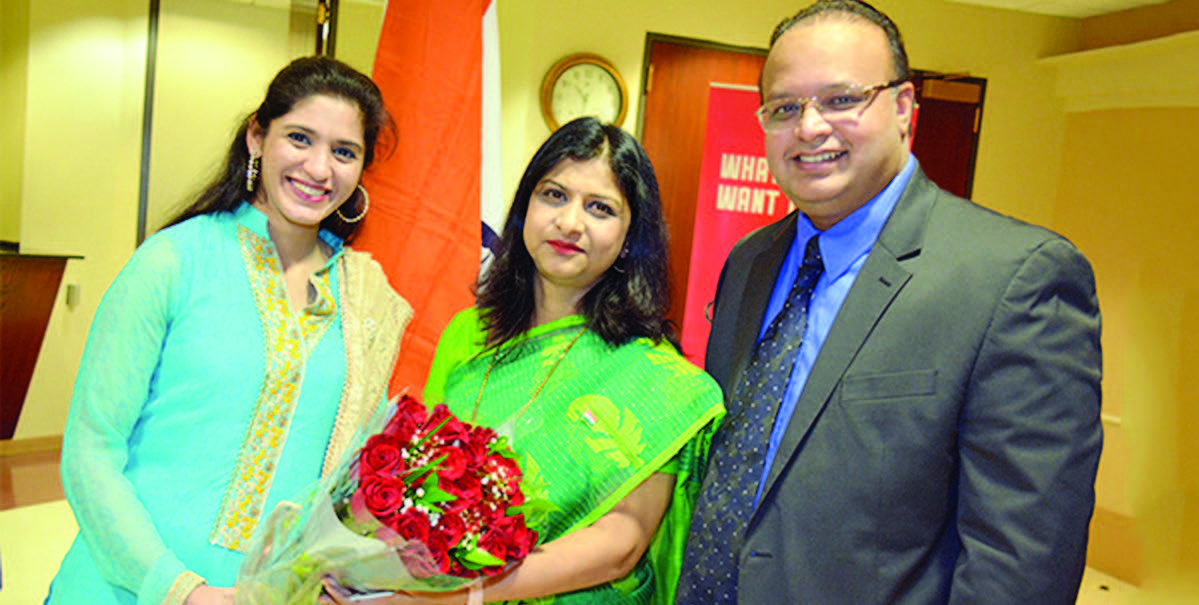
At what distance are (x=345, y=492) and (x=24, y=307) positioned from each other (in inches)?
198

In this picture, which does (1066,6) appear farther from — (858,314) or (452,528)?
(452,528)

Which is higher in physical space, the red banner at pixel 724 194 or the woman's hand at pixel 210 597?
the red banner at pixel 724 194

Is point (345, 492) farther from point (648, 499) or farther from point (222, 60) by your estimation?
point (222, 60)

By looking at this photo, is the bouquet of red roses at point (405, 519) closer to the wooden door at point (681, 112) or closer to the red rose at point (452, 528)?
the red rose at point (452, 528)

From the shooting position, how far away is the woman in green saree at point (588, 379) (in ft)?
4.76

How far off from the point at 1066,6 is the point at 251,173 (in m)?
5.61

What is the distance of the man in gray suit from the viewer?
115 cm

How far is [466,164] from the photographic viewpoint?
8.63 feet

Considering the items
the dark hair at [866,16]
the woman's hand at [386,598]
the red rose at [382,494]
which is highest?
the dark hair at [866,16]

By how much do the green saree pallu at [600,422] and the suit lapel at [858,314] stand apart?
0.63 ft

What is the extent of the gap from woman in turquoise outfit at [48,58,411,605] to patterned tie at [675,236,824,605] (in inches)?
26.2

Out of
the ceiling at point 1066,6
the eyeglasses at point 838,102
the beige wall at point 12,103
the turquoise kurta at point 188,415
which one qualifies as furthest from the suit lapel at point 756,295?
the beige wall at point 12,103

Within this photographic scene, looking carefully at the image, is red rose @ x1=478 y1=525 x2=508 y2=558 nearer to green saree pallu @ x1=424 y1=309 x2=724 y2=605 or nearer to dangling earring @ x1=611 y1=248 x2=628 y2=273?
green saree pallu @ x1=424 y1=309 x2=724 y2=605

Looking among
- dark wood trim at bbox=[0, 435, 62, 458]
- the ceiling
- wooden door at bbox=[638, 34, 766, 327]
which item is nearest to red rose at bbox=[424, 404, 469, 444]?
wooden door at bbox=[638, 34, 766, 327]
